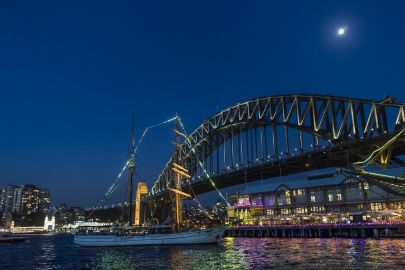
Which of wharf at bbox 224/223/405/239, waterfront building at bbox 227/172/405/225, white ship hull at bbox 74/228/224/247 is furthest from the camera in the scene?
→ waterfront building at bbox 227/172/405/225

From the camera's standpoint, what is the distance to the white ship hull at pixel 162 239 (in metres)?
78.8

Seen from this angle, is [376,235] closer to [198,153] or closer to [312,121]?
[312,121]

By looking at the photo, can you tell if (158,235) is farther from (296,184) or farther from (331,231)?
(296,184)

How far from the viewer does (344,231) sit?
304 feet

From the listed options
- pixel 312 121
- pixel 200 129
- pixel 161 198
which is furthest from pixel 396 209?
pixel 161 198

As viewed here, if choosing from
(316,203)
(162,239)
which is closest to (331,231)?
(316,203)

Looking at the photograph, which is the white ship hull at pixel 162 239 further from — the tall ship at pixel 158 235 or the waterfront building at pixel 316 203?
the waterfront building at pixel 316 203

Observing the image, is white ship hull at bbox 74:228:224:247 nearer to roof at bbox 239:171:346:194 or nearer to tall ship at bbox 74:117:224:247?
tall ship at bbox 74:117:224:247

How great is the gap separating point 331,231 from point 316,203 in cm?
2760

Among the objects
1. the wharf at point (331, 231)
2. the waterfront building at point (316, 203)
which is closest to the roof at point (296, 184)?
the waterfront building at point (316, 203)

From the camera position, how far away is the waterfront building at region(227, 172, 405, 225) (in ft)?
345

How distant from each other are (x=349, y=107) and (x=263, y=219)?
56.0 metres

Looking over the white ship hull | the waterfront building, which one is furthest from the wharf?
the white ship hull

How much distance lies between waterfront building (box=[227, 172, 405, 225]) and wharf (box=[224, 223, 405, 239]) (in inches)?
287
